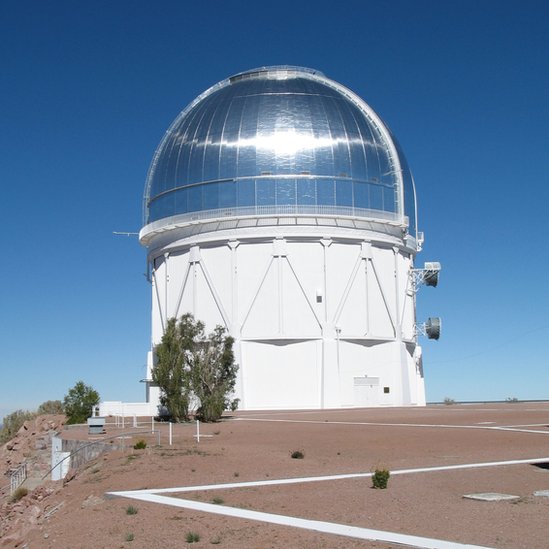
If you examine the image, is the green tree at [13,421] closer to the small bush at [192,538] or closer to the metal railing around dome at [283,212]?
the metal railing around dome at [283,212]

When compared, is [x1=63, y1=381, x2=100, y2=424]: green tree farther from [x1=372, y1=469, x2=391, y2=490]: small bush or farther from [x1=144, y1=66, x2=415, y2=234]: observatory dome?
[x1=372, y1=469, x2=391, y2=490]: small bush

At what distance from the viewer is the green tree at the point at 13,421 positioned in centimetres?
4816

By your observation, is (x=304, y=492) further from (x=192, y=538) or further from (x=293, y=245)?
(x=293, y=245)

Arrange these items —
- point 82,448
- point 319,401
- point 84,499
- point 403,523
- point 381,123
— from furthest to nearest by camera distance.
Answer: point 381,123
point 319,401
point 82,448
point 84,499
point 403,523

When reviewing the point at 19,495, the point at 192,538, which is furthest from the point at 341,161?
the point at 192,538

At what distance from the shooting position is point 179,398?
3141 centimetres

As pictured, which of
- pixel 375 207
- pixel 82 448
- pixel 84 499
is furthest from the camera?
pixel 375 207

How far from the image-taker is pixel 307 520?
1047 cm

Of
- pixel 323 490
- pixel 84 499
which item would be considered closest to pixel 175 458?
pixel 84 499

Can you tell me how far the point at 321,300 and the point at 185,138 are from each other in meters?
12.8

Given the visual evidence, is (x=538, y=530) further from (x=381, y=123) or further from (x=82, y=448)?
(x=381, y=123)

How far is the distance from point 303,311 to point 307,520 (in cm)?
3161

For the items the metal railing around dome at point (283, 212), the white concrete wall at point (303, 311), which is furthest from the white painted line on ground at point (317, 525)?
the metal railing around dome at point (283, 212)

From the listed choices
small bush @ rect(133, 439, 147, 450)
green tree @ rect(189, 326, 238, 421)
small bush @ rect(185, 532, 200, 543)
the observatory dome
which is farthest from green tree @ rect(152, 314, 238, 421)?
small bush @ rect(185, 532, 200, 543)
